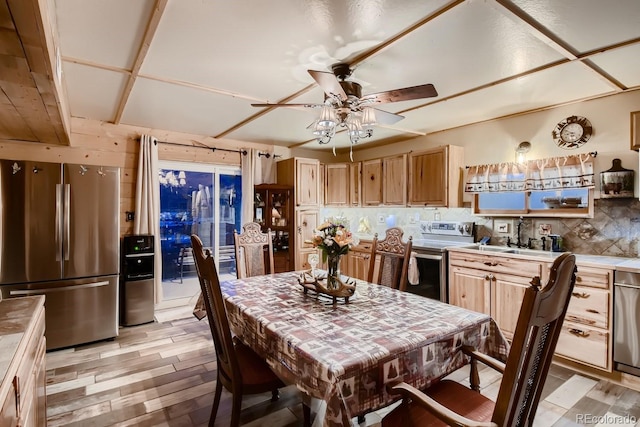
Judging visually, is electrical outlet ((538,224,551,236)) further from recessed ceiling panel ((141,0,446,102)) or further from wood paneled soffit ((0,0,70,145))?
wood paneled soffit ((0,0,70,145))

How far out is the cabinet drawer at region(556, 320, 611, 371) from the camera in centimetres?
264

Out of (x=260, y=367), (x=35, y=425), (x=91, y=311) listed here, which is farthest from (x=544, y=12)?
(x=91, y=311)

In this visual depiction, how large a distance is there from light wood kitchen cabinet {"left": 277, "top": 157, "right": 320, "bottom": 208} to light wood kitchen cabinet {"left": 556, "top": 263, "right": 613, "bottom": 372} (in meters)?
3.51

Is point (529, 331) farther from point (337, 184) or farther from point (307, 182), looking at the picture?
point (337, 184)

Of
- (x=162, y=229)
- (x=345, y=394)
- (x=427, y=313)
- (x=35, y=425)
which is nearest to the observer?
(x=345, y=394)

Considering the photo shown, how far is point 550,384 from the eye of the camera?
8.55 ft

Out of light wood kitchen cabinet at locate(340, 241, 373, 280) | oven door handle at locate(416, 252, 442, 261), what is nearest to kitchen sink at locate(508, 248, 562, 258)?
oven door handle at locate(416, 252, 442, 261)

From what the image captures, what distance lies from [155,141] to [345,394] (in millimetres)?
4051

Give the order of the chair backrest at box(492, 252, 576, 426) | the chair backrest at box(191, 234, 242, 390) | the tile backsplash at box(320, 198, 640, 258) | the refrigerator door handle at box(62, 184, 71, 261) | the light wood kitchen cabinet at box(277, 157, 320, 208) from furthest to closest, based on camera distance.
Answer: the light wood kitchen cabinet at box(277, 157, 320, 208) → the refrigerator door handle at box(62, 184, 71, 261) → the tile backsplash at box(320, 198, 640, 258) → the chair backrest at box(191, 234, 242, 390) → the chair backrest at box(492, 252, 576, 426)

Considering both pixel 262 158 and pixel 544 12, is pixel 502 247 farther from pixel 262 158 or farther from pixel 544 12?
pixel 262 158

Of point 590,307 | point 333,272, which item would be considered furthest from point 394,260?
point 590,307

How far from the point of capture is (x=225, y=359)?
6.11 feet

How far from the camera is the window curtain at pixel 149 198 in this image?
411 centimetres

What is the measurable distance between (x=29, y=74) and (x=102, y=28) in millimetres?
487
